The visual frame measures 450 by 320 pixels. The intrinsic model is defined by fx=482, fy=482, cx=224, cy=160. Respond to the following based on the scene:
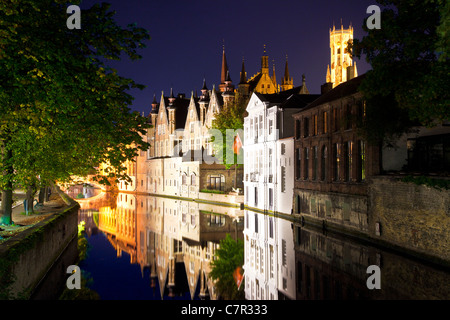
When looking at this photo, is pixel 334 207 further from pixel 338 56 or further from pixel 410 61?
pixel 338 56

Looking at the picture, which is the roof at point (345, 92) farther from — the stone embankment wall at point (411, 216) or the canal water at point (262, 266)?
the canal water at point (262, 266)

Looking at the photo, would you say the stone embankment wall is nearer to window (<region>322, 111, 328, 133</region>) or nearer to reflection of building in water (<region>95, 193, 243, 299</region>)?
reflection of building in water (<region>95, 193, 243, 299</region>)

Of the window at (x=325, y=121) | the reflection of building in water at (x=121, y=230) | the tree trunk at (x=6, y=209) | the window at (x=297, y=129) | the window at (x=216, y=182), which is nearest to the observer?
the tree trunk at (x=6, y=209)

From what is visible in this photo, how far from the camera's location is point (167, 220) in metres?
45.0

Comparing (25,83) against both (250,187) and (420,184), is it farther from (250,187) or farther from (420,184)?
(250,187)

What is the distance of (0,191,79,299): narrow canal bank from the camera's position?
1210 cm

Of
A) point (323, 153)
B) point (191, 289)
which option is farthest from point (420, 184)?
point (323, 153)

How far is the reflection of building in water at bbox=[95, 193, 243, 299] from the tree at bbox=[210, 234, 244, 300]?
1.28ft

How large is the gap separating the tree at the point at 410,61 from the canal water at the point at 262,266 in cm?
649

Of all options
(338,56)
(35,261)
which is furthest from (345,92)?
(338,56)

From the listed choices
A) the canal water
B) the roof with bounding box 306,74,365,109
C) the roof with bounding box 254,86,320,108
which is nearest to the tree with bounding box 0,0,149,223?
the canal water

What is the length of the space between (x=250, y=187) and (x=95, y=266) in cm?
2857

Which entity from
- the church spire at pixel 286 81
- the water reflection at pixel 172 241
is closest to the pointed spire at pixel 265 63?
the church spire at pixel 286 81

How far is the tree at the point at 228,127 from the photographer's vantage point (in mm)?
62594
